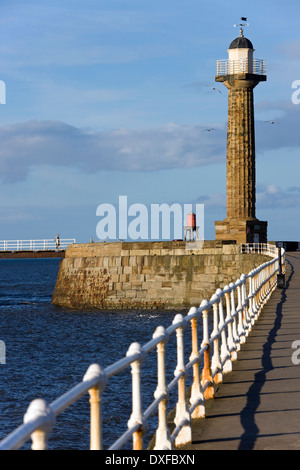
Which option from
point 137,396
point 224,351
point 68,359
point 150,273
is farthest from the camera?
point 150,273

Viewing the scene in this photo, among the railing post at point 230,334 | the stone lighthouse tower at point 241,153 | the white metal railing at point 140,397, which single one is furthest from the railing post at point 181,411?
the stone lighthouse tower at point 241,153

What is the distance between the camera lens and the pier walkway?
6.75 metres

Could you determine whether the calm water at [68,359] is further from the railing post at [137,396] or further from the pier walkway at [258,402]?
the railing post at [137,396]

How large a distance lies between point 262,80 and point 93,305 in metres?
20.5

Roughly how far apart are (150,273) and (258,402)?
128 feet

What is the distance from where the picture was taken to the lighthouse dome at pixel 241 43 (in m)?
55.6

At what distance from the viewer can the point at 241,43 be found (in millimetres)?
55625

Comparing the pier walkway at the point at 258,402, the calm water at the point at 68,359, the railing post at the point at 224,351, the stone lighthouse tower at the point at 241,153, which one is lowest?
the calm water at the point at 68,359

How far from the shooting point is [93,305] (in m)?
50.3

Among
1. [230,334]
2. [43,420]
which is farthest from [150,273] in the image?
[43,420]

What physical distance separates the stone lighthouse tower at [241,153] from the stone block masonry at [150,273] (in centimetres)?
724

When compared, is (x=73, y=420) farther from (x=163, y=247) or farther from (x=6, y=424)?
(x=163, y=247)

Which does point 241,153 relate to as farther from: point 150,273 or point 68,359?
point 68,359
